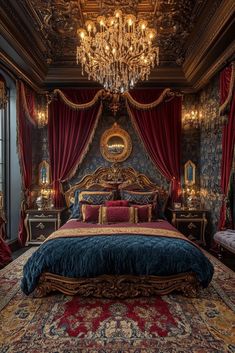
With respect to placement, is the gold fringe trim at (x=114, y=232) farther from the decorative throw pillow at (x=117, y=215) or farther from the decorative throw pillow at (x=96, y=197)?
the decorative throw pillow at (x=96, y=197)

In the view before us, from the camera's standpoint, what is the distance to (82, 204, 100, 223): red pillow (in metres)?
4.43

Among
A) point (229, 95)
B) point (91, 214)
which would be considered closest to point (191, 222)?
point (91, 214)

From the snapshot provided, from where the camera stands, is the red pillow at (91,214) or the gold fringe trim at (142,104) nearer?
the red pillow at (91,214)

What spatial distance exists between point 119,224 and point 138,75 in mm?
2381

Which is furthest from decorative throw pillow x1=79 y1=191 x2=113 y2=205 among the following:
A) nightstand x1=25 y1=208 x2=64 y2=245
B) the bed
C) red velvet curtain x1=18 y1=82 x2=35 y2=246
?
the bed

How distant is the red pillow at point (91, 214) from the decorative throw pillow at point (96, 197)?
327 millimetres

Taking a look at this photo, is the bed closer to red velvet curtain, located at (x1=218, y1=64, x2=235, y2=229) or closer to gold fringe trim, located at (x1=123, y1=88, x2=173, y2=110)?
red velvet curtain, located at (x1=218, y1=64, x2=235, y2=229)

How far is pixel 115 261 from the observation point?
2943mm

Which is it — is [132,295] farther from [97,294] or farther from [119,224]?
[119,224]

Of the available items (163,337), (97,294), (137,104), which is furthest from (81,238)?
(137,104)

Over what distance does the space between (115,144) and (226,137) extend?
238cm

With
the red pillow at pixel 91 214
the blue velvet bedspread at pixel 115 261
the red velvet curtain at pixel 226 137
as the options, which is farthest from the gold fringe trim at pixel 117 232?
the red velvet curtain at pixel 226 137

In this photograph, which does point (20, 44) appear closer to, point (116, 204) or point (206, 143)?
point (116, 204)

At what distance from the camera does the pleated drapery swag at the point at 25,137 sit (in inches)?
196
